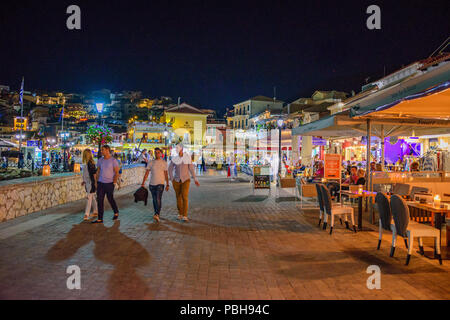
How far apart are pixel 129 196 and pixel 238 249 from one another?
766 centimetres

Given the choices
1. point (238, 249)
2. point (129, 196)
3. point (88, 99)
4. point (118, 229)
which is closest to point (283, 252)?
point (238, 249)

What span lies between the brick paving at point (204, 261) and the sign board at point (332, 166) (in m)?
1.63

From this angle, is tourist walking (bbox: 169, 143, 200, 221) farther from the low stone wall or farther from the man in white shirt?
the low stone wall

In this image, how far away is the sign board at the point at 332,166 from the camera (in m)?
8.45

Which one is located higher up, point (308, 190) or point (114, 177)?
point (114, 177)

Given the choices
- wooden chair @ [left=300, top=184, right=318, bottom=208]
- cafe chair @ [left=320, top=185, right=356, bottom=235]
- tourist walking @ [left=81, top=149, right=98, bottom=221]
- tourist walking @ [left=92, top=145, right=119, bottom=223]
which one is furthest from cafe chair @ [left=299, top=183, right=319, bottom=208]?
tourist walking @ [left=81, top=149, right=98, bottom=221]

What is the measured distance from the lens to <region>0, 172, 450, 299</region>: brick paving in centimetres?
362

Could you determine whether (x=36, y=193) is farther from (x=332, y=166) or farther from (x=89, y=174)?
(x=332, y=166)

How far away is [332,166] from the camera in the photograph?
8.55m

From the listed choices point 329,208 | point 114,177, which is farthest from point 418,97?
point 114,177

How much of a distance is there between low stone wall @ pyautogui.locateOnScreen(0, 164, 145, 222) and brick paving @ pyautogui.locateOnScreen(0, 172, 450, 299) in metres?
0.45

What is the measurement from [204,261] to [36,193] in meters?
6.05

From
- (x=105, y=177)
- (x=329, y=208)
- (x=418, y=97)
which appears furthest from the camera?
(x=105, y=177)

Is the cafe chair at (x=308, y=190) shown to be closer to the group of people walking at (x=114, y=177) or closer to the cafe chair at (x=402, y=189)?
the cafe chair at (x=402, y=189)
